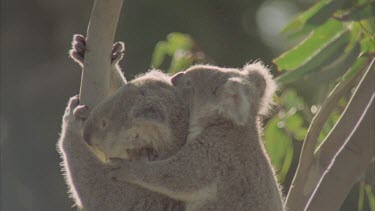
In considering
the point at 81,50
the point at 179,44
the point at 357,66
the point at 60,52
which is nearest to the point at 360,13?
the point at 357,66

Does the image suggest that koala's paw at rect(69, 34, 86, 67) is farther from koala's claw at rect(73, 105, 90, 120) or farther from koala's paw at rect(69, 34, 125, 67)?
koala's claw at rect(73, 105, 90, 120)

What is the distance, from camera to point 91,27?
387cm

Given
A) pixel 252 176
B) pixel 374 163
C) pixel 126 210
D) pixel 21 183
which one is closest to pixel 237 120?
pixel 252 176

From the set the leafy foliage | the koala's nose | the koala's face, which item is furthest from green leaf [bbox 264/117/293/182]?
the koala's nose

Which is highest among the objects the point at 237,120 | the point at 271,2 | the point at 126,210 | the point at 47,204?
the point at 271,2

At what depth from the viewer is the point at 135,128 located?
12.7ft

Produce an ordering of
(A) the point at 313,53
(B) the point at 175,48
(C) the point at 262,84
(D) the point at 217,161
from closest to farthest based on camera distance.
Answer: (D) the point at 217,161 → (C) the point at 262,84 → (A) the point at 313,53 → (B) the point at 175,48

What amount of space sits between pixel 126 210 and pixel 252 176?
1.70ft

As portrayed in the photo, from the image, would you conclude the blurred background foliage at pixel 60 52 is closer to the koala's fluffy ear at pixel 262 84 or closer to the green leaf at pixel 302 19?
the green leaf at pixel 302 19

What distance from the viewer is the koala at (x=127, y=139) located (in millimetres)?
3848

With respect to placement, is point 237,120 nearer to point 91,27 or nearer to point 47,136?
point 91,27

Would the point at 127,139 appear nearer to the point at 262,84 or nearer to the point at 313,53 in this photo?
the point at 262,84

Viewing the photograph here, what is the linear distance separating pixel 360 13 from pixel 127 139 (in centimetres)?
129

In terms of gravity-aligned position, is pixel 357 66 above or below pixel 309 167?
above
